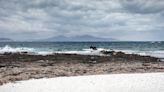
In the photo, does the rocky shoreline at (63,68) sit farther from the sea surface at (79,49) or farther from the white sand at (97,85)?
the sea surface at (79,49)

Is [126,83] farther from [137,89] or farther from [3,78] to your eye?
[3,78]

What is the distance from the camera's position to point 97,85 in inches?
478

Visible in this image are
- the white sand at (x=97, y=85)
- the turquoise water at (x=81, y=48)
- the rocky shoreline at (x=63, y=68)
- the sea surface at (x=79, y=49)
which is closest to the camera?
the white sand at (x=97, y=85)

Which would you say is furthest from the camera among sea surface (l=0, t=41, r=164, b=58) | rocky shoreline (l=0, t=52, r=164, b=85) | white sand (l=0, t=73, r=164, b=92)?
sea surface (l=0, t=41, r=164, b=58)

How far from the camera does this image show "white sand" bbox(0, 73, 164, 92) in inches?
447

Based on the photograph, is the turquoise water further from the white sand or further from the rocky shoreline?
the white sand

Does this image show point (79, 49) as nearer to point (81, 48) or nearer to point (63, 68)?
point (81, 48)

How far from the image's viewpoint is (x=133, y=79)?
42.9 feet

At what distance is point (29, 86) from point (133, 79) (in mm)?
4160

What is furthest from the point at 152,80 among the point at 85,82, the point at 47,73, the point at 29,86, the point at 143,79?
the point at 47,73

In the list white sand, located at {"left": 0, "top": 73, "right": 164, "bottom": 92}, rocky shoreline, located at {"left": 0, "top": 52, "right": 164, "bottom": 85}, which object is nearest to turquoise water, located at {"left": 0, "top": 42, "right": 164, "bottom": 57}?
rocky shoreline, located at {"left": 0, "top": 52, "right": 164, "bottom": 85}

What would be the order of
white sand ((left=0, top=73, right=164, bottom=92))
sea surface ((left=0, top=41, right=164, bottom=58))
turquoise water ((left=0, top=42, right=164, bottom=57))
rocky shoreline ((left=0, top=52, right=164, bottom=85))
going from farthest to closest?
turquoise water ((left=0, top=42, right=164, bottom=57)) < sea surface ((left=0, top=41, right=164, bottom=58)) < rocky shoreline ((left=0, top=52, right=164, bottom=85)) < white sand ((left=0, top=73, right=164, bottom=92))

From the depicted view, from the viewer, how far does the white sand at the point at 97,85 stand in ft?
37.2

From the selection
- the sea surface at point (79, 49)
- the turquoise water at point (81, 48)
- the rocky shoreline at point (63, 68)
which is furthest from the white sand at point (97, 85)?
the turquoise water at point (81, 48)
